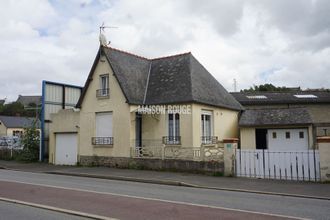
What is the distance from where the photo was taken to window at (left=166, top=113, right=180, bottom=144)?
2091 cm

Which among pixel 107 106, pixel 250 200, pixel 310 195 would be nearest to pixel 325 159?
pixel 310 195

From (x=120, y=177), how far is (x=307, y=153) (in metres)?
8.06

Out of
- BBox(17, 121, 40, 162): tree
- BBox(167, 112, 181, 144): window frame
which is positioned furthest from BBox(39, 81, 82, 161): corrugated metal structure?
BBox(167, 112, 181, 144): window frame

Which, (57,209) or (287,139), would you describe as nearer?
(57,209)

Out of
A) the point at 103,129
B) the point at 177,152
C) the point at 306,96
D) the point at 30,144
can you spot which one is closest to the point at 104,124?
the point at 103,129

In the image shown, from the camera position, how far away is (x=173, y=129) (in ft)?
69.5

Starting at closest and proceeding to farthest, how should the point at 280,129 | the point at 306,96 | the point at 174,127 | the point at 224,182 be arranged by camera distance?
the point at 224,182 → the point at 174,127 → the point at 280,129 → the point at 306,96

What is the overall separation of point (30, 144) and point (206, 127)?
12983 millimetres

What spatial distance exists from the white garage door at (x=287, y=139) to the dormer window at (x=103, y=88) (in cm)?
1067

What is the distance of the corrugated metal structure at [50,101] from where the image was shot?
26.0m

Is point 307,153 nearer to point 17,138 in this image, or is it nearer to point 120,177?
point 120,177

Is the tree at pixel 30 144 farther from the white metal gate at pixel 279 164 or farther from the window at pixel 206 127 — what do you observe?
the white metal gate at pixel 279 164

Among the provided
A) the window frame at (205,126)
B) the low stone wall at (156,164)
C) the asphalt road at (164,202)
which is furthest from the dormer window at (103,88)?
the asphalt road at (164,202)

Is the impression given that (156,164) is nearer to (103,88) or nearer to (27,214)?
(103,88)
